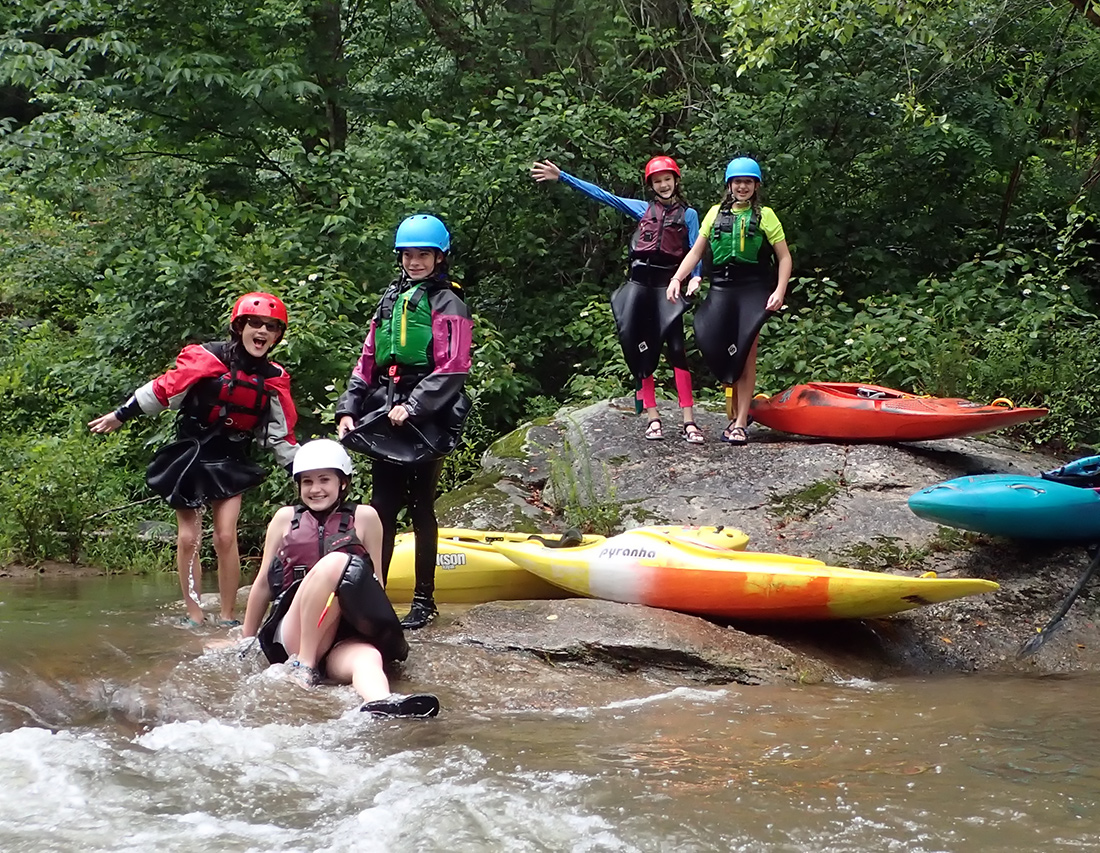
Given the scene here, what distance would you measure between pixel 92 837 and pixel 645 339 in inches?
198

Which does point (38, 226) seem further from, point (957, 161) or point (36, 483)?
point (957, 161)

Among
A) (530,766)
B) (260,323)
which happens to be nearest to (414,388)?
(260,323)

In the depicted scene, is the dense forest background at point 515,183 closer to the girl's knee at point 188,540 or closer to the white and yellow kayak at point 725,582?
the girl's knee at point 188,540

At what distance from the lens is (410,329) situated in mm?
5031

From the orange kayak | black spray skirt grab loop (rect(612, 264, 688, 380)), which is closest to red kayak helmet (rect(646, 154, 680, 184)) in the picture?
black spray skirt grab loop (rect(612, 264, 688, 380))

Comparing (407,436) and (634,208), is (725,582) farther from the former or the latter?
(634,208)

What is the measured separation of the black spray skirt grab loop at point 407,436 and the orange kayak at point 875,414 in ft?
9.86

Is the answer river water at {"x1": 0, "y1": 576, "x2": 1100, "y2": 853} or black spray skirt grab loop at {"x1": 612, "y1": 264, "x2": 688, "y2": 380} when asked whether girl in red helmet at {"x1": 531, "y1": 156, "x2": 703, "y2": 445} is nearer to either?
black spray skirt grab loop at {"x1": 612, "y1": 264, "x2": 688, "y2": 380}

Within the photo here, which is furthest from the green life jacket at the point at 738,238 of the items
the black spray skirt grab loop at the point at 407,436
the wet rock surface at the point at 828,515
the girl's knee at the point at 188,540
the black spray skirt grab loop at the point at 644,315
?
the girl's knee at the point at 188,540

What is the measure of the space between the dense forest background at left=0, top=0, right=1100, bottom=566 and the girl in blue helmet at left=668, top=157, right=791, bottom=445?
2178 millimetres

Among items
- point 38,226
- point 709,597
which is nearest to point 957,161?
point 709,597

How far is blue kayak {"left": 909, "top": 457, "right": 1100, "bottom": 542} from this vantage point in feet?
18.5

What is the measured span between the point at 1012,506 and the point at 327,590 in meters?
3.45

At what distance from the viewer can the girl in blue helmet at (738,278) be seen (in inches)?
272
